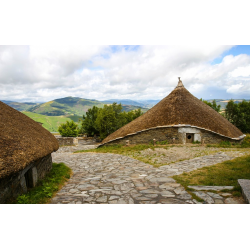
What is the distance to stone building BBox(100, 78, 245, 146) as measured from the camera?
16.0 meters

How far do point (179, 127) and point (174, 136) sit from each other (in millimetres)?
1017

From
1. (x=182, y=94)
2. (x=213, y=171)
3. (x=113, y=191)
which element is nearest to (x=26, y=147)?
(x=113, y=191)

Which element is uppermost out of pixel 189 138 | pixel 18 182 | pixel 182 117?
pixel 182 117

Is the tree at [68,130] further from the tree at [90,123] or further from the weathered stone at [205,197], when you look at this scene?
the weathered stone at [205,197]

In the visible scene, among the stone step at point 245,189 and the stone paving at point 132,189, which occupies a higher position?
the stone step at point 245,189

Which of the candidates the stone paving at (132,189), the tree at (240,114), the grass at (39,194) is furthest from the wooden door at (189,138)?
the tree at (240,114)

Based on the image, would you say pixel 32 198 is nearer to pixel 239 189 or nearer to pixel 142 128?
pixel 239 189

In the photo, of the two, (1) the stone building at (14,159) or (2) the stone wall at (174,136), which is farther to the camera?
(2) the stone wall at (174,136)

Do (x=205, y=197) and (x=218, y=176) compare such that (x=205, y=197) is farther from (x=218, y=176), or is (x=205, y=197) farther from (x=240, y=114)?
(x=240, y=114)

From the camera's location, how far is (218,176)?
5.87m

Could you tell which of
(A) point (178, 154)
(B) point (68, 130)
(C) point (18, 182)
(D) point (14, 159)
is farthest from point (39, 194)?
(B) point (68, 130)

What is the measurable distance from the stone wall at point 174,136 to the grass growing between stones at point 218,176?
8.96 m

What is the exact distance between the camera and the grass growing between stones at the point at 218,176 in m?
5.20
